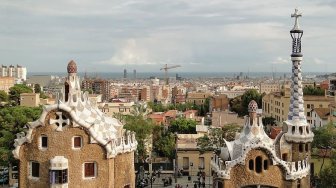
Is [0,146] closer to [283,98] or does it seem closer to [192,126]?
[192,126]

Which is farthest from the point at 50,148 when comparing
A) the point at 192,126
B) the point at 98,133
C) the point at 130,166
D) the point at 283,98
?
the point at 283,98

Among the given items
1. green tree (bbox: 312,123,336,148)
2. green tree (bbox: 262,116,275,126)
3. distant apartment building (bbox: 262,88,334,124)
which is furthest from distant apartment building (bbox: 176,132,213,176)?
green tree (bbox: 262,116,275,126)

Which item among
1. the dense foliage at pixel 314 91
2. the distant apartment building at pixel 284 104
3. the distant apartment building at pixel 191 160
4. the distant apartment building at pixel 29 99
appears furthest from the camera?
the dense foliage at pixel 314 91

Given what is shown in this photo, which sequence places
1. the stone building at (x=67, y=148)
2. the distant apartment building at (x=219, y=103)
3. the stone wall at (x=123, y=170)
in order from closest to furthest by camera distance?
the stone building at (x=67, y=148) < the stone wall at (x=123, y=170) < the distant apartment building at (x=219, y=103)

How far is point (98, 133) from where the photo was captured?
3148 centimetres

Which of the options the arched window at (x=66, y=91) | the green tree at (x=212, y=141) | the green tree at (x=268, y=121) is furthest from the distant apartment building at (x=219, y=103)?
the arched window at (x=66, y=91)

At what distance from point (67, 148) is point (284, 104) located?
58.4 meters

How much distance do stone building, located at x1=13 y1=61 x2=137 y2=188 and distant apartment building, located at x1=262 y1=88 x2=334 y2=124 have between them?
5138 centimetres

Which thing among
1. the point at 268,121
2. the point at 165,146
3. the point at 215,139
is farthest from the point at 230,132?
the point at 268,121

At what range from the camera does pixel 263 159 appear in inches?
1224

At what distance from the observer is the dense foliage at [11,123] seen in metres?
44.3

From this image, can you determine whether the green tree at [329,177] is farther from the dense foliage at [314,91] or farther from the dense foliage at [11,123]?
the dense foliage at [314,91]

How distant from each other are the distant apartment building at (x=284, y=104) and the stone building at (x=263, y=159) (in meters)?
45.5

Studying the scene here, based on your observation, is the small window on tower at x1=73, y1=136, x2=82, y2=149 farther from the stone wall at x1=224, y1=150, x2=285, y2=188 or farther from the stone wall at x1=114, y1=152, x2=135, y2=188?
the stone wall at x1=224, y1=150, x2=285, y2=188
